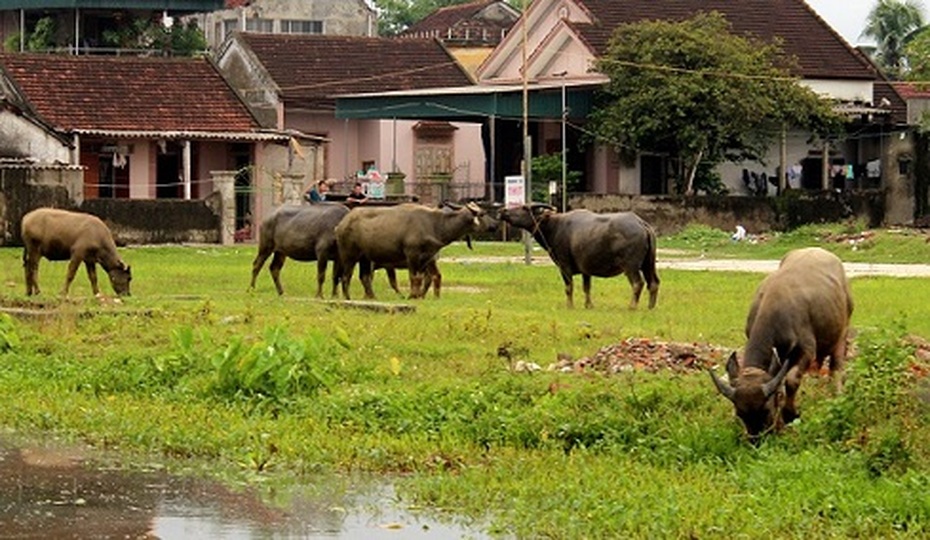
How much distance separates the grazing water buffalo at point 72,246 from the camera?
2753 centimetres

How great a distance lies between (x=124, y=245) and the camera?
42375mm

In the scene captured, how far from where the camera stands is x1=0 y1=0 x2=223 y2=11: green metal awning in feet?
209

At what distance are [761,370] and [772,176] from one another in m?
41.8

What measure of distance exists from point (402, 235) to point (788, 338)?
13.0 metres

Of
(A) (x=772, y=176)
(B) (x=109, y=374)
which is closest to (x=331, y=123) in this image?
(A) (x=772, y=176)

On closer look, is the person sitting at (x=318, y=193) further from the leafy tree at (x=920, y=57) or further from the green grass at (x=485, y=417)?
the leafy tree at (x=920, y=57)

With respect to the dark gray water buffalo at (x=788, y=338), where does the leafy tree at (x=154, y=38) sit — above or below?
above

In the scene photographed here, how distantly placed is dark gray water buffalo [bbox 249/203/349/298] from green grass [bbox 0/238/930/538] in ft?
17.6

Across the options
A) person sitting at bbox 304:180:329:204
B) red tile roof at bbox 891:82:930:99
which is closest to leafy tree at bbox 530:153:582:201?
red tile roof at bbox 891:82:930:99

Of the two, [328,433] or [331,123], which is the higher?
[331,123]

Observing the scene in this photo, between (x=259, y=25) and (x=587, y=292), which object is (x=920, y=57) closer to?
(x=259, y=25)

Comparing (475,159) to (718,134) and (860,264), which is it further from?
(860,264)

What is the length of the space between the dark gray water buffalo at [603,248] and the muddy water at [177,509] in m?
12.5

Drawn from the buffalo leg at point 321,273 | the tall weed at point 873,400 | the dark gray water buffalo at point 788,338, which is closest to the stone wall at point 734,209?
the buffalo leg at point 321,273
